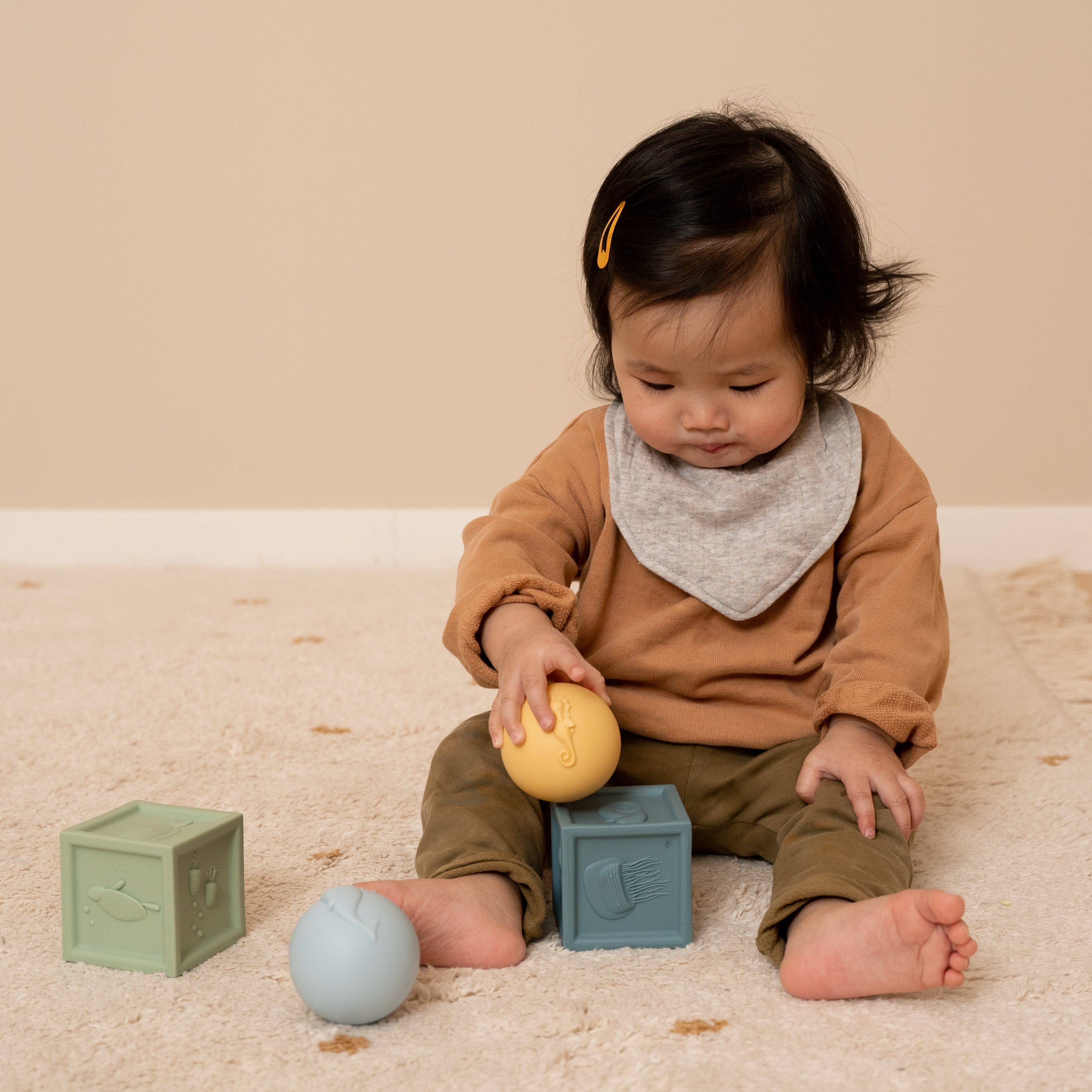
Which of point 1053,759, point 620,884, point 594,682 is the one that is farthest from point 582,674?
point 1053,759

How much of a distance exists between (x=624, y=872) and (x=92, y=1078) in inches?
12.4

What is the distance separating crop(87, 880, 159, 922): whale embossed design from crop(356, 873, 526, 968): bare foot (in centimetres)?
13

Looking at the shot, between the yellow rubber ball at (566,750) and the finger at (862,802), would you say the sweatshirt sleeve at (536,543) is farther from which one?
the finger at (862,802)

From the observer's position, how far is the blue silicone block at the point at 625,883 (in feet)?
2.38

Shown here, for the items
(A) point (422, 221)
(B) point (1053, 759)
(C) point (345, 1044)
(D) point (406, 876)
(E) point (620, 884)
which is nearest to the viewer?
(C) point (345, 1044)

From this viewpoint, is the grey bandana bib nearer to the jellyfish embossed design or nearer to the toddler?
the toddler

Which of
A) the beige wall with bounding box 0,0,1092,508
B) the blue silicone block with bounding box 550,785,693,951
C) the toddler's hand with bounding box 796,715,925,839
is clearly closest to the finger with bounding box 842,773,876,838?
the toddler's hand with bounding box 796,715,925,839

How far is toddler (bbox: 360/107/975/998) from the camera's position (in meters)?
0.76

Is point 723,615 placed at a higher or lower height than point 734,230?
lower

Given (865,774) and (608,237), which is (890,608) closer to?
(865,774)

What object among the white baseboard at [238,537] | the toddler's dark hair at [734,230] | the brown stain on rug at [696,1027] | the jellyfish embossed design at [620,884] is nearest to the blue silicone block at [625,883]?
the jellyfish embossed design at [620,884]

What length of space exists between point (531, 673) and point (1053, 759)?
23.8 inches

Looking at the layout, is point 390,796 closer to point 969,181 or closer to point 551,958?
point 551,958

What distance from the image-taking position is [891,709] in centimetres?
82
